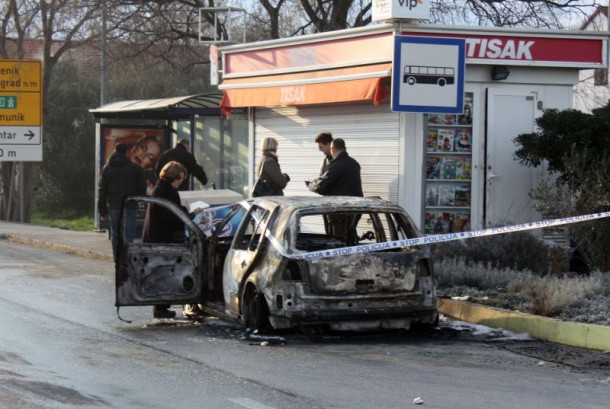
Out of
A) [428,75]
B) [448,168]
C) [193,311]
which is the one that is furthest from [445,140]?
[193,311]

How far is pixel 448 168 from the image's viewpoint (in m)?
16.1

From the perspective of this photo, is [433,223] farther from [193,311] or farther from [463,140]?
[193,311]

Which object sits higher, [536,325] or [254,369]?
[536,325]

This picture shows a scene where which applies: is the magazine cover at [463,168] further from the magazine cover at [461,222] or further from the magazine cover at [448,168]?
the magazine cover at [461,222]

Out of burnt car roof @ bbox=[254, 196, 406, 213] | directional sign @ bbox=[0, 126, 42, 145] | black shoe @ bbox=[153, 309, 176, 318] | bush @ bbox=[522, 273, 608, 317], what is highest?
directional sign @ bbox=[0, 126, 42, 145]

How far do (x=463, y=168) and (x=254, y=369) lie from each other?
8.08 metres

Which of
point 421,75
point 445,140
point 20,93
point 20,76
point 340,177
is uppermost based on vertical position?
point 20,76

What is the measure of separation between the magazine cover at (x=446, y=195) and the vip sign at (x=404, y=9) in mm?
2495

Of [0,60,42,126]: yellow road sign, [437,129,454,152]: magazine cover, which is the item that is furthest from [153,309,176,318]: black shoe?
[0,60,42,126]: yellow road sign

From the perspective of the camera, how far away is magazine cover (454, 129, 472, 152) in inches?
634

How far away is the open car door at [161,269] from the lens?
11141 millimetres

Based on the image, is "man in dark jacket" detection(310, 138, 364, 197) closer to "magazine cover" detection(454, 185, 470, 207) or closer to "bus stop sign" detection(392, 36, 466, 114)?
"bus stop sign" detection(392, 36, 466, 114)

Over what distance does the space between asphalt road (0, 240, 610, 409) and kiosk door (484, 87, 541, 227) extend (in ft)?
17.5

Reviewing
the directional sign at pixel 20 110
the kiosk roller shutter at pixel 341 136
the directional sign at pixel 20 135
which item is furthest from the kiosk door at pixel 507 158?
the directional sign at pixel 20 135
